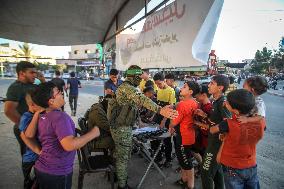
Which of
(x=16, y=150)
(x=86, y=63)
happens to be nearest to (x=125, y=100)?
(x=16, y=150)

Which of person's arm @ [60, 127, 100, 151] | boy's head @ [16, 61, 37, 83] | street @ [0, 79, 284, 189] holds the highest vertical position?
boy's head @ [16, 61, 37, 83]

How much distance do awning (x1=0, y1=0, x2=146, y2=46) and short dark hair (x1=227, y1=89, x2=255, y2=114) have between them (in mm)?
2736

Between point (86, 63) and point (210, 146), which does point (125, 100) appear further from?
point (86, 63)

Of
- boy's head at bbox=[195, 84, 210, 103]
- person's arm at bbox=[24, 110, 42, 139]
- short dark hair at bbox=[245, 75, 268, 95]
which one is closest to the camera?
person's arm at bbox=[24, 110, 42, 139]

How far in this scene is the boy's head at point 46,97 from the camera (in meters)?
1.89

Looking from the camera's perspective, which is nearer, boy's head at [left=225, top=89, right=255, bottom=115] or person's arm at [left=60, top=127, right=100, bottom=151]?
person's arm at [left=60, top=127, right=100, bottom=151]

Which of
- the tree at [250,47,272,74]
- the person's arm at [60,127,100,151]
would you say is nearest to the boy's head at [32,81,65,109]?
the person's arm at [60,127,100,151]

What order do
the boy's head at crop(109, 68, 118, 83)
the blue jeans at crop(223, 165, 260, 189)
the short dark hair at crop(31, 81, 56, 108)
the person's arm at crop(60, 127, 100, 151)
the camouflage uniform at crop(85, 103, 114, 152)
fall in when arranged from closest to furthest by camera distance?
the person's arm at crop(60, 127, 100, 151), the short dark hair at crop(31, 81, 56, 108), the blue jeans at crop(223, 165, 260, 189), the camouflage uniform at crop(85, 103, 114, 152), the boy's head at crop(109, 68, 118, 83)

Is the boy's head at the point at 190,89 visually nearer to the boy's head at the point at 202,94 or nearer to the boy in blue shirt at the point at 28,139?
the boy's head at the point at 202,94

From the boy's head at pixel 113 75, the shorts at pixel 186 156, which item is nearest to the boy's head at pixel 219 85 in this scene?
the shorts at pixel 186 156

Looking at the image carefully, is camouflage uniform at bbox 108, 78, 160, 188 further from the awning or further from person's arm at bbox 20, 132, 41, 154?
the awning

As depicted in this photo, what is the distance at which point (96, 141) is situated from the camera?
3.67 m

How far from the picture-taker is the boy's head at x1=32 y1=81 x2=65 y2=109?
1891 millimetres

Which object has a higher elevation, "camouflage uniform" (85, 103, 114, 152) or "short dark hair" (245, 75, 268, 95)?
"short dark hair" (245, 75, 268, 95)
